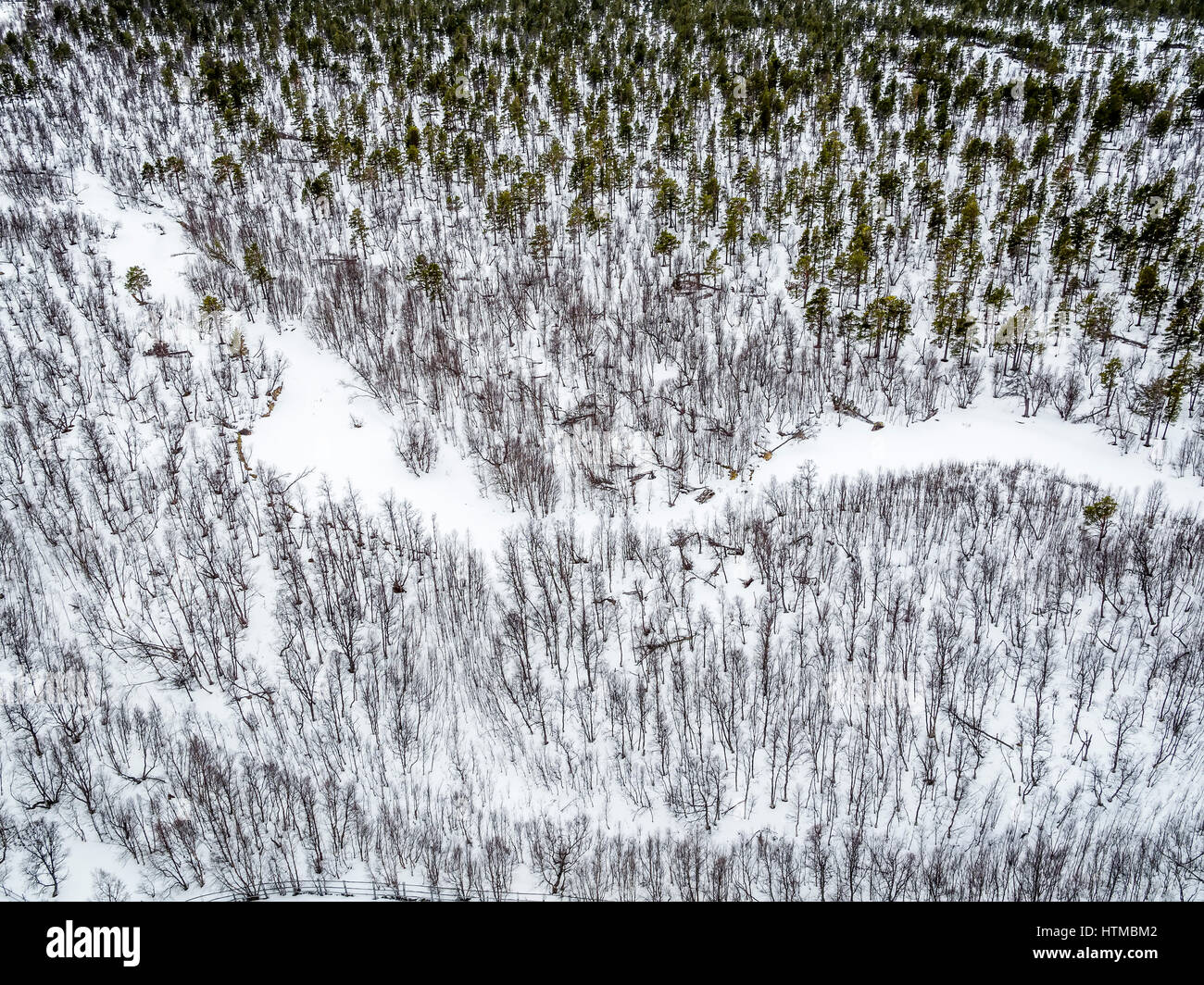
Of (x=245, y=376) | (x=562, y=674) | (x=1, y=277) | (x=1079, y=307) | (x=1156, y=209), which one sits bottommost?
(x=562, y=674)

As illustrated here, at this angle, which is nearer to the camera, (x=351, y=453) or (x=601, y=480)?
(x=601, y=480)

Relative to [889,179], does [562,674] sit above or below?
below

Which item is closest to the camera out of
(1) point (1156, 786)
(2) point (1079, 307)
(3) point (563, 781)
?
(1) point (1156, 786)

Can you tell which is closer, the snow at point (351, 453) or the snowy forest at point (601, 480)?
the snowy forest at point (601, 480)

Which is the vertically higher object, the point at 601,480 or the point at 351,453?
the point at 351,453

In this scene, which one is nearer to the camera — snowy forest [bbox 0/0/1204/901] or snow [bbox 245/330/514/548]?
snowy forest [bbox 0/0/1204/901]
